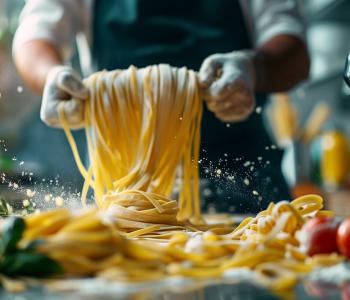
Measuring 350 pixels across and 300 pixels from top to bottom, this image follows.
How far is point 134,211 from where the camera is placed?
1109 millimetres

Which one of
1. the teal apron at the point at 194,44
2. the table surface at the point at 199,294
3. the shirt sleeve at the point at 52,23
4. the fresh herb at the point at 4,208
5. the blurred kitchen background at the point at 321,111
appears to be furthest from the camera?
the blurred kitchen background at the point at 321,111

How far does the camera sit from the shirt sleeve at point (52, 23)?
150 centimetres

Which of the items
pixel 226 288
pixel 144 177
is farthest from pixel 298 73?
pixel 226 288

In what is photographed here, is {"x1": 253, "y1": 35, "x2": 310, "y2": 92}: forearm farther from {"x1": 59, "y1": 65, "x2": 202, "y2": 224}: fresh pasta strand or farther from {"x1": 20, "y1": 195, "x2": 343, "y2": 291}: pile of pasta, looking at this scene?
{"x1": 20, "y1": 195, "x2": 343, "y2": 291}: pile of pasta

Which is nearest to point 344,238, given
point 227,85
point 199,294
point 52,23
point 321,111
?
point 199,294

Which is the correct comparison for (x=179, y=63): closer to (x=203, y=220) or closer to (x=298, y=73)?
(x=298, y=73)

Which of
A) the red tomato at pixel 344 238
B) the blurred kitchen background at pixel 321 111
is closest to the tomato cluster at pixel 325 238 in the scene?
the red tomato at pixel 344 238

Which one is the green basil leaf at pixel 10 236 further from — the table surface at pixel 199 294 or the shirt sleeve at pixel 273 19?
the shirt sleeve at pixel 273 19

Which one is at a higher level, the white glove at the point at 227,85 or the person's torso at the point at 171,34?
the person's torso at the point at 171,34

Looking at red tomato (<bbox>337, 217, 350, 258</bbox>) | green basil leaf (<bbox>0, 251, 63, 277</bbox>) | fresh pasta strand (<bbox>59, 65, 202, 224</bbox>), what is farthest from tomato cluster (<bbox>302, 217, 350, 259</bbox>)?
fresh pasta strand (<bbox>59, 65, 202, 224</bbox>)

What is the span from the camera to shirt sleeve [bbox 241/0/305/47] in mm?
1566

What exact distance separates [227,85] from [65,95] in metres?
0.29

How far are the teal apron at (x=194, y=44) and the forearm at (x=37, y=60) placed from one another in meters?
0.17

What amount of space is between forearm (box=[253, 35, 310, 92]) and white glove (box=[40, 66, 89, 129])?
40 centimetres
